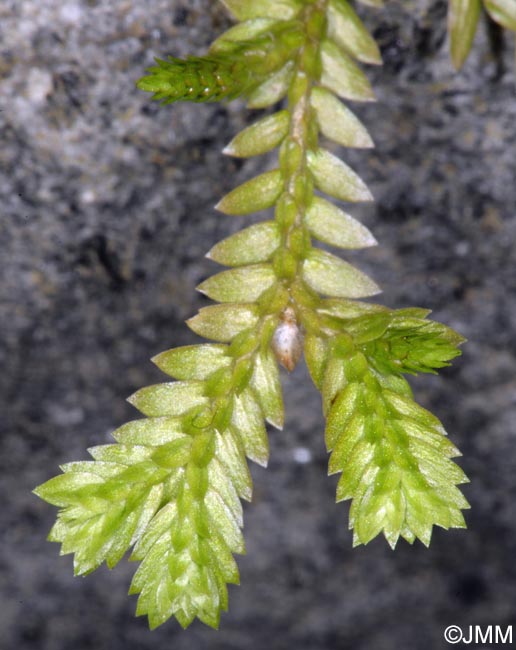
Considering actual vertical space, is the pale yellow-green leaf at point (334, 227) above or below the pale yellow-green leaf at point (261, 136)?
below

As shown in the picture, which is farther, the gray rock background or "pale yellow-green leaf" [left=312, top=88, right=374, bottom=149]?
the gray rock background

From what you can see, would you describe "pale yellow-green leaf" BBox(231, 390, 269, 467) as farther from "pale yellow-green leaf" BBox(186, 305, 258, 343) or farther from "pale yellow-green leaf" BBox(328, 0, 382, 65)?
"pale yellow-green leaf" BBox(328, 0, 382, 65)

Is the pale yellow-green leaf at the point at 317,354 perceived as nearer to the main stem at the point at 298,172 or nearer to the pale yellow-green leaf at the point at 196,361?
the main stem at the point at 298,172

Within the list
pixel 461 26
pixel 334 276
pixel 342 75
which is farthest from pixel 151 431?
pixel 461 26

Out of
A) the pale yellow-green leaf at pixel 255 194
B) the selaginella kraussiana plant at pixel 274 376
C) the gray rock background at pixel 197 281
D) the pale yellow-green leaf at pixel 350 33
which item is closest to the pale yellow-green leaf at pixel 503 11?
the selaginella kraussiana plant at pixel 274 376

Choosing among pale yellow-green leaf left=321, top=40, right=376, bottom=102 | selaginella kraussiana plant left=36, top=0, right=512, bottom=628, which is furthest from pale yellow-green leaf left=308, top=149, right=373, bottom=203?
pale yellow-green leaf left=321, top=40, right=376, bottom=102

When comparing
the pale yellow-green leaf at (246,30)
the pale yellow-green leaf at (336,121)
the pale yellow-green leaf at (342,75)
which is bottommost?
the pale yellow-green leaf at (336,121)

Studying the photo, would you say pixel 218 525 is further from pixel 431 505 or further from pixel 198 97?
pixel 198 97
